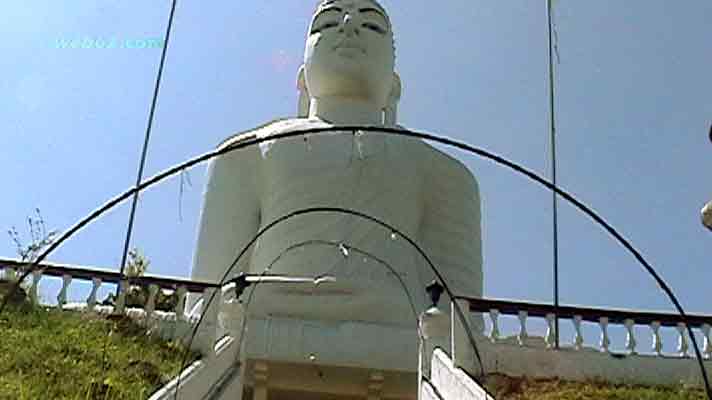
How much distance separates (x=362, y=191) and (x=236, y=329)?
4.23 meters

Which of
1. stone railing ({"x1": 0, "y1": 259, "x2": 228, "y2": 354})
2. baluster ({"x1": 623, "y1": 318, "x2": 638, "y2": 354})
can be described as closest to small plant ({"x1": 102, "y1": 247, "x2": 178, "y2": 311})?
stone railing ({"x1": 0, "y1": 259, "x2": 228, "y2": 354})

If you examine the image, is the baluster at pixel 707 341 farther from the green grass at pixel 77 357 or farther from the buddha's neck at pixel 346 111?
the buddha's neck at pixel 346 111

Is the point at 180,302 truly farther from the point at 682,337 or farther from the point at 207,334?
the point at 682,337

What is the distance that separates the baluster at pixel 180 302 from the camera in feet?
30.4

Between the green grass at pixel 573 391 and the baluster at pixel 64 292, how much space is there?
4244mm

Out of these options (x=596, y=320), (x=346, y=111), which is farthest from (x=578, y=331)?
(x=346, y=111)

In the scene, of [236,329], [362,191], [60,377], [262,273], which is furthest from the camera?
[362,191]

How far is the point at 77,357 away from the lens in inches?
290

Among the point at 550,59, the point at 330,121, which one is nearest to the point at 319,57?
the point at 330,121

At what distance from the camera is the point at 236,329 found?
28.3 ft

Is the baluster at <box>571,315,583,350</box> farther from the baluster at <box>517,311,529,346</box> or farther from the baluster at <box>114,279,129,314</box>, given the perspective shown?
the baluster at <box>114,279,129,314</box>

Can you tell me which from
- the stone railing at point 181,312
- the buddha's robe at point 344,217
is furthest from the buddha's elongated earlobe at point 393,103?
the stone railing at point 181,312

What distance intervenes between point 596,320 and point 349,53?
6.13 m

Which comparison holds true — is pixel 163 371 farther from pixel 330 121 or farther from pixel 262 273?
pixel 330 121
